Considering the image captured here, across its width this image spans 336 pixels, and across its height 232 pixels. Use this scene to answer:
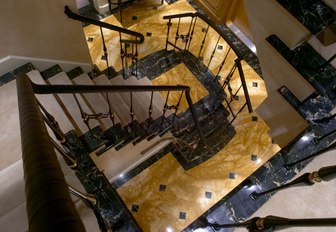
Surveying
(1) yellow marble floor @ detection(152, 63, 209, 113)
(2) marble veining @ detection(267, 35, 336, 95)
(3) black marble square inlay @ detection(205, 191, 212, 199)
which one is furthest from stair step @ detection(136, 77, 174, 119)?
(2) marble veining @ detection(267, 35, 336, 95)

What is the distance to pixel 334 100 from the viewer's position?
3375 mm

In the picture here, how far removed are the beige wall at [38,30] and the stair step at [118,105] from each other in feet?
1.89

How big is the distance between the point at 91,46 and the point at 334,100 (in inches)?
183

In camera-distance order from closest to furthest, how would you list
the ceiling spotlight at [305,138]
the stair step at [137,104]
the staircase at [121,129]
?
the staircase at [121,129] < the ceiling spotlight at [305,138] < the stair step at [137,104]

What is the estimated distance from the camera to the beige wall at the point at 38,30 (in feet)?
10.6

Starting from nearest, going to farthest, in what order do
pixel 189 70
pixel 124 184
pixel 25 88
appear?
1. pixel 25 88
2. pixel 124 184
3. pixel 189 70

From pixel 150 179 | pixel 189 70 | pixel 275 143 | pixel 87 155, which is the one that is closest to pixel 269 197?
pixel 87 155

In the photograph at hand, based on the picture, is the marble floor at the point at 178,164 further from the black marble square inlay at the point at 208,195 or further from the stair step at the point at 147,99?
the stair step at the point at 147,99

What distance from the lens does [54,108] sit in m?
3.27

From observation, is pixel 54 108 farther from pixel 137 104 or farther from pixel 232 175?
pixel 232 175

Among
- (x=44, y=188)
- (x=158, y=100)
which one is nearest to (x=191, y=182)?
(x=158, y=100)

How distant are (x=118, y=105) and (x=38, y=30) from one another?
1.54 metres

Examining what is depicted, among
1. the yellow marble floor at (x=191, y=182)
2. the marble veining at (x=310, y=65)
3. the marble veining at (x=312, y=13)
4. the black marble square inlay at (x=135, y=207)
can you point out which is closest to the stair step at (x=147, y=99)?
the yellow marble floor at (x=191, y=182)

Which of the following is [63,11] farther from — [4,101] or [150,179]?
[150,179]
